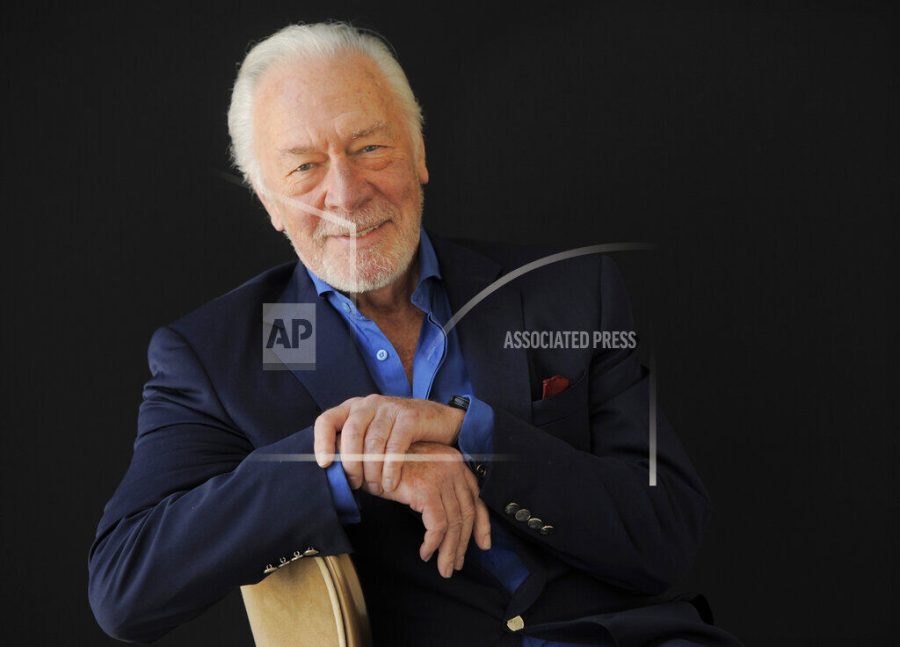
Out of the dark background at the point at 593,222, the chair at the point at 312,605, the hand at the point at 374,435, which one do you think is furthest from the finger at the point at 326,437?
the dark background at the point at 593,222

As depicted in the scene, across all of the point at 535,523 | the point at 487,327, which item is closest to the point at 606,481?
→ the point at 535,523

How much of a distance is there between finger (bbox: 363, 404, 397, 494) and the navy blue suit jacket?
7cm

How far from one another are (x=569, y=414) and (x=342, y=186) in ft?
1.75

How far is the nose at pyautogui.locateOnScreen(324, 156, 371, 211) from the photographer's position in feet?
6.08

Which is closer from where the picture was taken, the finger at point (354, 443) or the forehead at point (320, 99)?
the finger at point (354, 443)

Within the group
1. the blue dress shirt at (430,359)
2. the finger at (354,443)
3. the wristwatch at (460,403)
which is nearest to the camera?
the finger at (354,443)

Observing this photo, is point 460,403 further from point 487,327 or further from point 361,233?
point 361,233

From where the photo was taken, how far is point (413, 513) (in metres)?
1.77

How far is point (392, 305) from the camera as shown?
198 cm

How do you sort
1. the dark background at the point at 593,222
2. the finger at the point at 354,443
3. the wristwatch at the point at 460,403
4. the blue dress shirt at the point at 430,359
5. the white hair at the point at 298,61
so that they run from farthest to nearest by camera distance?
the dark background at the point at 593,222
the white hair at the point at 298,61
the blue dress shirt at the point at 430,359
the wristwatch at the point at 460,403
the finger at the point at 354,443

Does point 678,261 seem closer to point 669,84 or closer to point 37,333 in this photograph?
point 669,84

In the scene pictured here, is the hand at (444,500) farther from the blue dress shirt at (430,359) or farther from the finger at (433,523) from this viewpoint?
the blue dress shirt at (430,359)

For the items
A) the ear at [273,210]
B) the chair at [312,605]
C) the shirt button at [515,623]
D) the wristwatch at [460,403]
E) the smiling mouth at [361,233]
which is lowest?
the shirt button at [515,623]

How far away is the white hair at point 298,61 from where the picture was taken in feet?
6.25
